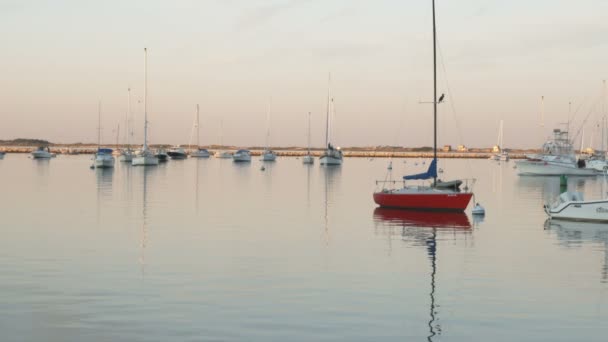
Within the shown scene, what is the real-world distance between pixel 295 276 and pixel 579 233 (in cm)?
1793

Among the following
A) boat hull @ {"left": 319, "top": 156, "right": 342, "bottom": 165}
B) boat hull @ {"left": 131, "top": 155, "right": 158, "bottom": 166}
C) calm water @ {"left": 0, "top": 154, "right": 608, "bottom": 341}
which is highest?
boat hull @ {"left": 319, "top": 156, "right": 342, "bottom": 165}

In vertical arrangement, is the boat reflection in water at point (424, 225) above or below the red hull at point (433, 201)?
below

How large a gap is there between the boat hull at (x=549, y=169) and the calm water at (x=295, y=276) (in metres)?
66.5

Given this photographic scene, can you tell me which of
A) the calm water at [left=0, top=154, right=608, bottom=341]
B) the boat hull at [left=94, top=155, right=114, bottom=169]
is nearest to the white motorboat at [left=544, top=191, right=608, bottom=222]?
the calm water at [left=0, top=154, right=608, bottom=341]

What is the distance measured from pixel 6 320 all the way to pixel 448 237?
2125cm

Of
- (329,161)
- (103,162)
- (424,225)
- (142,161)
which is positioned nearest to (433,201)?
(424,225)

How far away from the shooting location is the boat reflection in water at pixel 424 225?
32.1 m

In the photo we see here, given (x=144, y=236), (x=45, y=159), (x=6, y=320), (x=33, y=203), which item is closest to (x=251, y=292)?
(x=6, y=320)

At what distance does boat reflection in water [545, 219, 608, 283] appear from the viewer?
3184cm

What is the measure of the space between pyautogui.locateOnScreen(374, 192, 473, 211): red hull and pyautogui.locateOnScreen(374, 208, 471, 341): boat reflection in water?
0.36m

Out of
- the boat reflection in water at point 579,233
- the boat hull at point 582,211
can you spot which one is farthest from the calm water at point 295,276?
the boat hull at point 582,211

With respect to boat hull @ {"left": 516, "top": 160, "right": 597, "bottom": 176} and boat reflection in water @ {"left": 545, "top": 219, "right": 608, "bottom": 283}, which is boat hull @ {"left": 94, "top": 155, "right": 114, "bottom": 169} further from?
boat reflection in water @ {"left": 545, "top": 219, "right": 608, "bottom": 283}

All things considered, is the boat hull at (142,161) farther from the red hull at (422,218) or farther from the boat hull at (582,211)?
the boat hull at (582,211)

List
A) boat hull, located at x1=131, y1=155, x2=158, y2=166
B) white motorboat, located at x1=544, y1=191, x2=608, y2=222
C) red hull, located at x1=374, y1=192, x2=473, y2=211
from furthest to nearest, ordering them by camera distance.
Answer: boat hull, located at x1=131, y1=155, x2=158, y2=166
red hull, located at x1=374, y1=192, x2=473, y2=211
white motorboat, located at x1=544, y1=191, x2=608, y2=222
